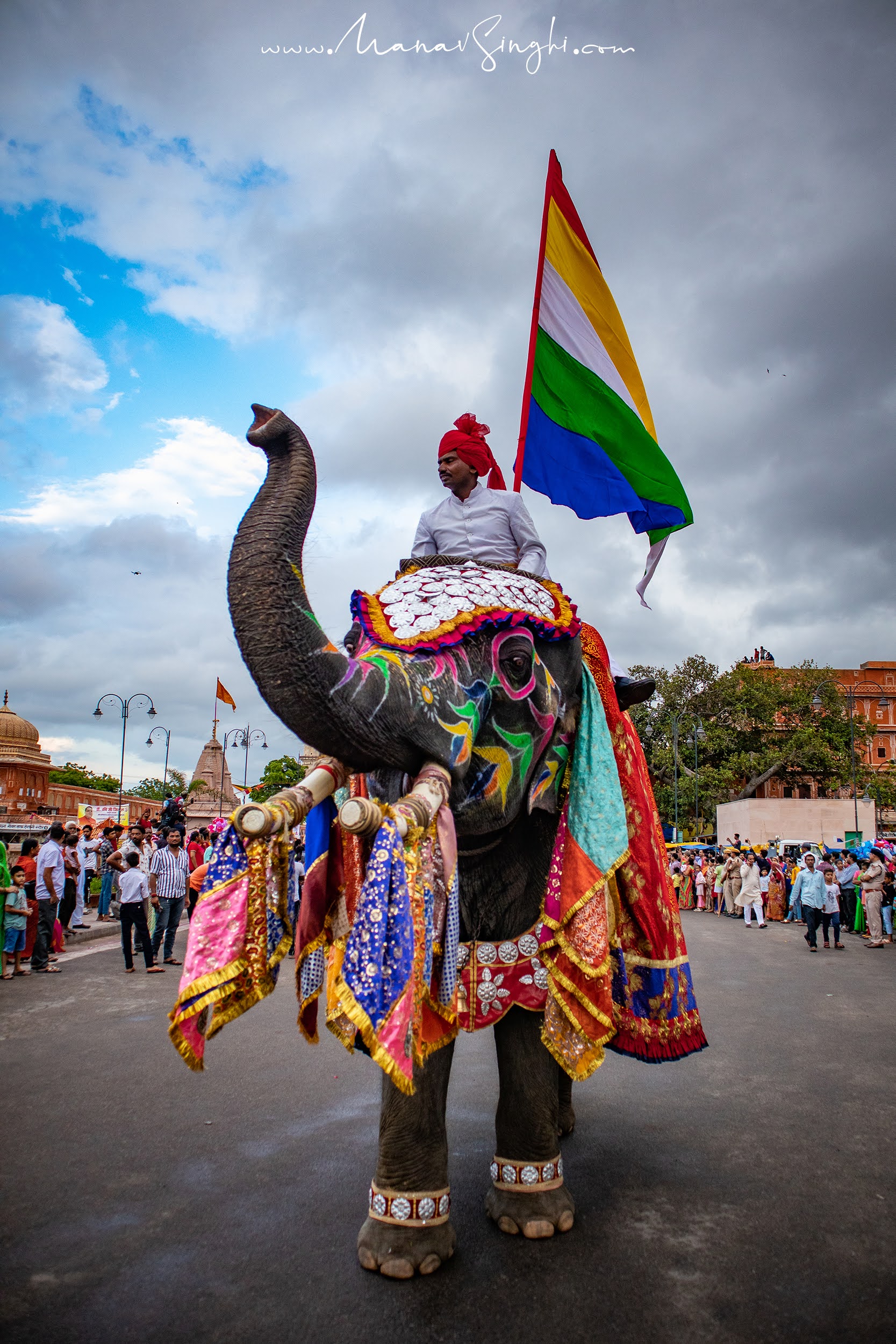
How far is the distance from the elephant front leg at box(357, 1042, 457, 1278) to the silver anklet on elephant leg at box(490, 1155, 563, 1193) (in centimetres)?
26

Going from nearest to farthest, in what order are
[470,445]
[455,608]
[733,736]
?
[455,608] → [470,445] → [733,736]

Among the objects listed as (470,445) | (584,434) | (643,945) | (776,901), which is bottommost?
(776,901)

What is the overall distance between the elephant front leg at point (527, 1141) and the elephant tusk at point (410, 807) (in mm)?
1201

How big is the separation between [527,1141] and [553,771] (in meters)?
1.31

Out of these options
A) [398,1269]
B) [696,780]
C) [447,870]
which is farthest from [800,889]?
[696,780]

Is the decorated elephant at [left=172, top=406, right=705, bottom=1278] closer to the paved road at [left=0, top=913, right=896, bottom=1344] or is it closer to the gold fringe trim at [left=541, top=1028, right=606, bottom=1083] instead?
the gold fringe trim at [left=541, top=1028, right=606, bottom=1083]

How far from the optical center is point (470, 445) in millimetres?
3842

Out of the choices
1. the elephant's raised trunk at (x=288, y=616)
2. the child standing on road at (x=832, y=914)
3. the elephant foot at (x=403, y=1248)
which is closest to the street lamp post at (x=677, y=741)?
the child standing on road at (x=832, y=914)

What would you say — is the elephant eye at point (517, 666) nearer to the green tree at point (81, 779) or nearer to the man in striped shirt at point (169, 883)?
the man in striped shirt at point (169, 883)

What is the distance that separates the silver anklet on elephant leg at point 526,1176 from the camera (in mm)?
2992

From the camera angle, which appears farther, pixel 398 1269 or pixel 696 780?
pixel 696 780

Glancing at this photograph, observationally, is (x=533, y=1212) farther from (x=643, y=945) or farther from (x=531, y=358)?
(x=531, y=358)

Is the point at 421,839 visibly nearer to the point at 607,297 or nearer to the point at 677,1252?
the point at 677,1252

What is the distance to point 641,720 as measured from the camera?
45406mm
